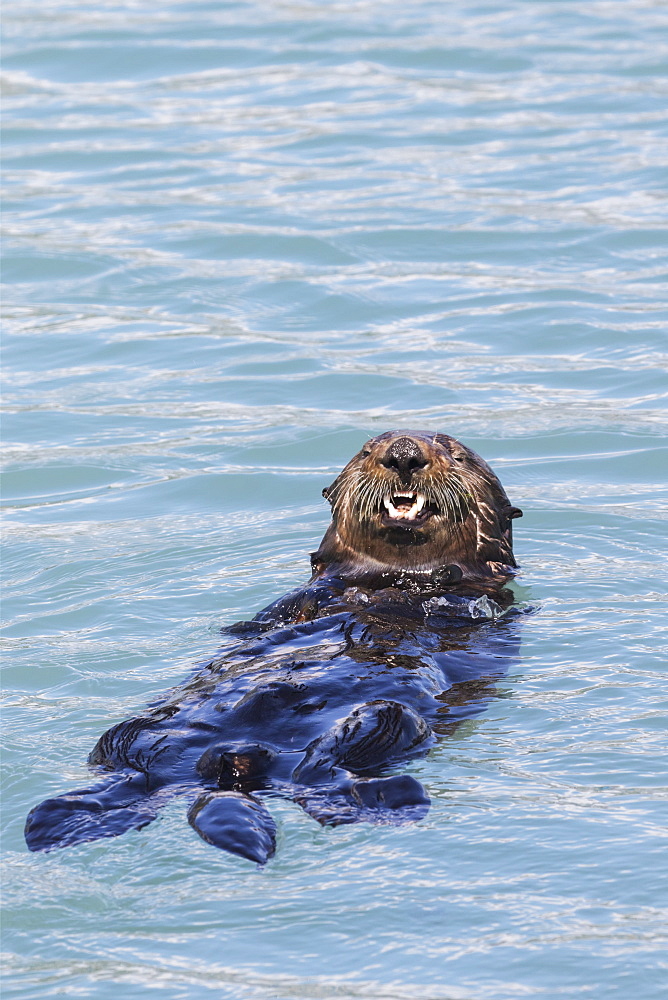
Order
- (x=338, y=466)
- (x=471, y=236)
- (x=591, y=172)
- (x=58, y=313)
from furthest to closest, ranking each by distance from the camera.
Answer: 1. (x=591, y=172)
2. (x=471, y=236)
3. (x=58, y=313)
4. (x=338, y=466)

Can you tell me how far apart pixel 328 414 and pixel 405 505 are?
2.87 m

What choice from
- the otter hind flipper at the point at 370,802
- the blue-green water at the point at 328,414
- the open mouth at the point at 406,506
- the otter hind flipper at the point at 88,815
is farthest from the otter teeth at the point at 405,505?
the otter hind flipper at the point at 88,815

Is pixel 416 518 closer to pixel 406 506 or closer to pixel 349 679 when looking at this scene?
pixel 406 506

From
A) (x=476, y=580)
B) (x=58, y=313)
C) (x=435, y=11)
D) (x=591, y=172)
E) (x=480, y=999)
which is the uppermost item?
(x=435, y=11)

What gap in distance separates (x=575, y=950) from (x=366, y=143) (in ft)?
34.1

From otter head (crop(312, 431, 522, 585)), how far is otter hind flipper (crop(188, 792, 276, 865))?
187cm

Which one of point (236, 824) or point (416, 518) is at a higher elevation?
point (416, 518)

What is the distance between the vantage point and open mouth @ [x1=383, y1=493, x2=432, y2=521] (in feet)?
18.6

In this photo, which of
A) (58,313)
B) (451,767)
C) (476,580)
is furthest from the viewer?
(58,313)

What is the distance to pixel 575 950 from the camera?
12.0ft

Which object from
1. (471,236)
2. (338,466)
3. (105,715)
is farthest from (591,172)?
(105,715)

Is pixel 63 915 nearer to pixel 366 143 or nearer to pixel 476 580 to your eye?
pixel 476 580

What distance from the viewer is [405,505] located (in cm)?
571

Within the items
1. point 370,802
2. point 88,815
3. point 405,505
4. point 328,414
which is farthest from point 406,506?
point 328,414
